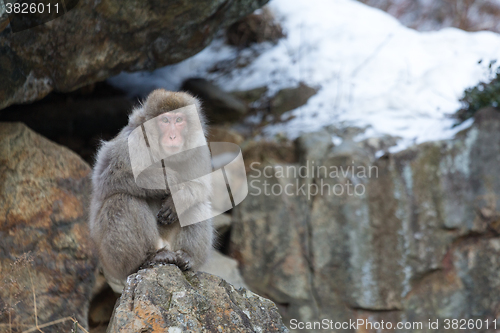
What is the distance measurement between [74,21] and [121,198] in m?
1.71

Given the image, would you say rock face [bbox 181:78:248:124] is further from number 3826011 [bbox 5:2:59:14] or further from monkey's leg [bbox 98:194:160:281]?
monkey's leg [bbox 98:194:160:281]

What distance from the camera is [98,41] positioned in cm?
416

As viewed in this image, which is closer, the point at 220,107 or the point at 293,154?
the point at 293,154

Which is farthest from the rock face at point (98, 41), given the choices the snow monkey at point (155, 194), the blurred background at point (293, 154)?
the snow monkey at point (155, 194)

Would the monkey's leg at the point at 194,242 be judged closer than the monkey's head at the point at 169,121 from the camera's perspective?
No

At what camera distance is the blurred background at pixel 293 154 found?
13.0 ft

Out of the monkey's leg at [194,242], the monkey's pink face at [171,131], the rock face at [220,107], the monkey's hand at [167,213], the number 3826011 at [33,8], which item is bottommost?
the rock face at [220,107]

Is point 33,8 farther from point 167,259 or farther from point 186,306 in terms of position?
point 186,306

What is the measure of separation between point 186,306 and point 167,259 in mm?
453

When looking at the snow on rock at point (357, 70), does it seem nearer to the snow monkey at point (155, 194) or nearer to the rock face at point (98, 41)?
the rock face at point (98, 41)

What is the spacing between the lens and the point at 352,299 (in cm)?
492

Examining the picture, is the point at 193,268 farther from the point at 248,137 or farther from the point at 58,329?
the point at 248,137

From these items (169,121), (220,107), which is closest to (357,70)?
(220,107)

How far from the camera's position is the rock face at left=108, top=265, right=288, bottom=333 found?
2.56 meters
